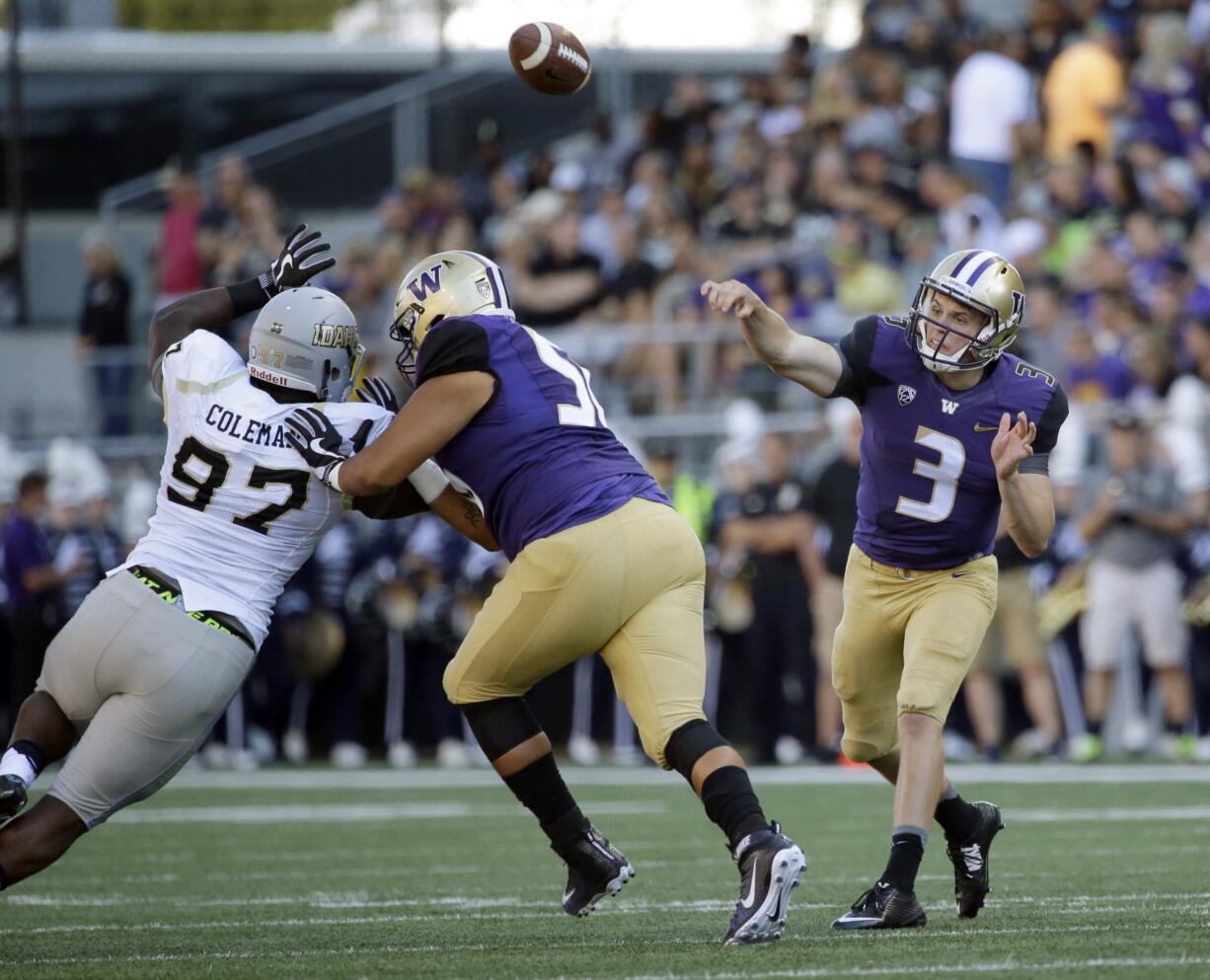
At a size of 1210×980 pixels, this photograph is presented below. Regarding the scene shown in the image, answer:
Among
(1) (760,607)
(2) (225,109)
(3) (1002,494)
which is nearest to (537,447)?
(3) (1002,494)

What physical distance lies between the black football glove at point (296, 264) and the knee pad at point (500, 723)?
4.40 feet

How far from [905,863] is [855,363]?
1438 mm

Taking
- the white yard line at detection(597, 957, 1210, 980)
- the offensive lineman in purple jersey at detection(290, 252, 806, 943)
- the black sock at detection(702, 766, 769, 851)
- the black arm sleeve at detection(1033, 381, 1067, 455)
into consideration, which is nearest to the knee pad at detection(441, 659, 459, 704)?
the offensive lineman in purple jersey at detection(290, 252, 806, 943)

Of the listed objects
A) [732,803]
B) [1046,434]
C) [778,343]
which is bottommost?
[732,803]

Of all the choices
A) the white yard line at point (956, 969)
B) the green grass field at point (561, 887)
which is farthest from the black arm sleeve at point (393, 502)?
the white yard line at point (956, 969)

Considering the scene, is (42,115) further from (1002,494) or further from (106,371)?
(1002,494)

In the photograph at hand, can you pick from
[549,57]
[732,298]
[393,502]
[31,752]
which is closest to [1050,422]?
[732,298]

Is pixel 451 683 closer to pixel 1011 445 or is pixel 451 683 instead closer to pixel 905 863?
pixel 905 863

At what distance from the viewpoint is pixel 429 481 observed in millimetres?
5840

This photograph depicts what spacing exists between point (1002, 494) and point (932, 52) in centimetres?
1284

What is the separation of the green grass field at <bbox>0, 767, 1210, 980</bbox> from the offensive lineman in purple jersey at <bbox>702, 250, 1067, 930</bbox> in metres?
0.55

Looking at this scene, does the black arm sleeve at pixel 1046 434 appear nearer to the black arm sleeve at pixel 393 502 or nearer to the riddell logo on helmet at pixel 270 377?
the black arm sleeve at pixel 393 502

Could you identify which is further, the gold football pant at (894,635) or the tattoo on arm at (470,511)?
the gold football pant at (894,635)

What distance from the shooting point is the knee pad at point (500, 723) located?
5719 mm
